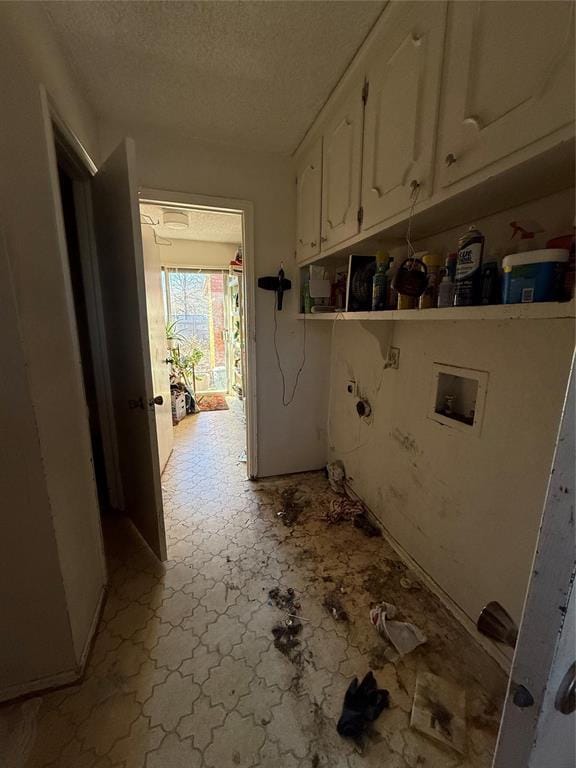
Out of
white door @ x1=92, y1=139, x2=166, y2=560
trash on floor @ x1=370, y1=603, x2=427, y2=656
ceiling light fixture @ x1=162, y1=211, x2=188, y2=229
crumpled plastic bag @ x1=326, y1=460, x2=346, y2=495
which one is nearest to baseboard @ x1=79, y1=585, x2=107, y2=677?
white door @ x1=92, y1=139, x2=166, y2=560

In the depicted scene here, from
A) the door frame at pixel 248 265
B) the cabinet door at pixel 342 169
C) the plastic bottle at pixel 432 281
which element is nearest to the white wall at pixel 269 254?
the door frame at pixel 248 265

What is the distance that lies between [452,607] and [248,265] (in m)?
2.11

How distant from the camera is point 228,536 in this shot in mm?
1804

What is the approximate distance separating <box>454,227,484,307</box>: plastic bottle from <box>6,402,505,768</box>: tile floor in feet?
4.26

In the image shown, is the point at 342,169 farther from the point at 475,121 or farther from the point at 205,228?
the point at 205,228

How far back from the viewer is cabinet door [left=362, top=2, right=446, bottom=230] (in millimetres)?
938

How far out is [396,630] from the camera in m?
1.24

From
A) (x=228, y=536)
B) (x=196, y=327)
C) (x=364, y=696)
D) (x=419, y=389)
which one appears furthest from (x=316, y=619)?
(x=196, y=327)

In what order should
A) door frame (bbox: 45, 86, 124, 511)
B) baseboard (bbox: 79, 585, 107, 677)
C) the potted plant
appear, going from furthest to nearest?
the potted plant
door frame (bbox: 45, 86, 124, 511)
baseboard (bbox: 79, 585, 107, 677)

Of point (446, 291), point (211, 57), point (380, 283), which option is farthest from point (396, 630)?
point (211, 57)

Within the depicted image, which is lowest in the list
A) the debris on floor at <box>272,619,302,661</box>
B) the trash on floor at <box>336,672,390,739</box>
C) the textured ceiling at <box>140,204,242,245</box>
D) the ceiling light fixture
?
the debris on floor at <box>272,619,302,661</box>

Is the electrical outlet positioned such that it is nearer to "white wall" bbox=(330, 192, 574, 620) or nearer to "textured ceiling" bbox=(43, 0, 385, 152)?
"white wall" bbox=(330, 192, 574, 620)

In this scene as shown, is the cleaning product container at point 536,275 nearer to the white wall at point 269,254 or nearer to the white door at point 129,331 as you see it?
the white door at point 129,331

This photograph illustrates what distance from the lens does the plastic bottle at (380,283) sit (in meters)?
1.35
